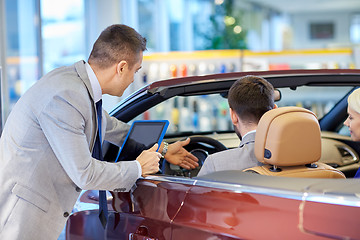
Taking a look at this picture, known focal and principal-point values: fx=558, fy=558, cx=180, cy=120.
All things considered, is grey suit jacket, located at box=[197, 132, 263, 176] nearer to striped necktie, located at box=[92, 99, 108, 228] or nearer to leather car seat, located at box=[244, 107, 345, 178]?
leather car seat, located at box=[244, 107, 345, 178]

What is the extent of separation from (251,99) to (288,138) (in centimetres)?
53

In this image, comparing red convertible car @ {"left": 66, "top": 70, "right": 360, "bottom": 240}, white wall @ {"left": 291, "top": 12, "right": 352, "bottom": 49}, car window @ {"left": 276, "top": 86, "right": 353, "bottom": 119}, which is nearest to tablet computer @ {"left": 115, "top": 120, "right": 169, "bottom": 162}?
red convertible car @ {"left": 66, "top": 70, "right": 360, "bottom": 240}

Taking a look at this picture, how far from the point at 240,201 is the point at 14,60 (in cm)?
689

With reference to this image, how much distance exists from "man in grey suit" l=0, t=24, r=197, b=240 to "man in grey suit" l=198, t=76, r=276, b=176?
271mm

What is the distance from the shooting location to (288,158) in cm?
203

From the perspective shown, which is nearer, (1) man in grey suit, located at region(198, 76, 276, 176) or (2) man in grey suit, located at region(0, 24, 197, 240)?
(2) man in grey suit, located at region(0, 24, 197, 240)

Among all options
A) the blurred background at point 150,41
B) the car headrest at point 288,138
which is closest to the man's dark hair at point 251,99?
the car headrest at point 288,138

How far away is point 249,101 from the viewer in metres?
2.51

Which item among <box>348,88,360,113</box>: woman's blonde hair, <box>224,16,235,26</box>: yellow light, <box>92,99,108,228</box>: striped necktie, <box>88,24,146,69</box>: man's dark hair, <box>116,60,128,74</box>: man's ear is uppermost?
<box>224,16,235,26</box>: yellow light

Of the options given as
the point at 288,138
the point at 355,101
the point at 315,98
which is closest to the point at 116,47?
the point at 288,138

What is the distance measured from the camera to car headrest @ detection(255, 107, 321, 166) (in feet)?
6.58

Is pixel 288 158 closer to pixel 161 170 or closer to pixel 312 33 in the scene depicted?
pixel 161 170

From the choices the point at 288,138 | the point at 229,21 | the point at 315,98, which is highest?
the point at 229,21

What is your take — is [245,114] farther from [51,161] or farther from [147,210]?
[51,161]
